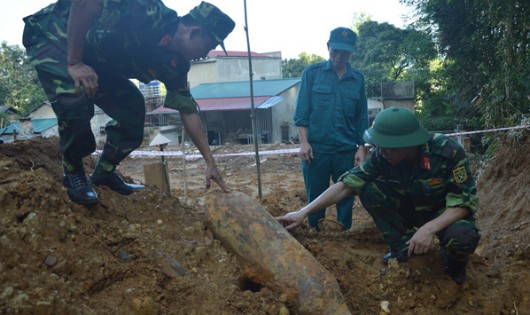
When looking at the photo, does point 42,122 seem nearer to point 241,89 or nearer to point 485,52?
point 241,89

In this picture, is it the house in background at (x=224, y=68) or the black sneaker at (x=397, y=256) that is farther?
the house in background at (x=224, y=68)

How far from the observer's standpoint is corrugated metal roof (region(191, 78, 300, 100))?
2173cm

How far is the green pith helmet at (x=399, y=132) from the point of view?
2406mm

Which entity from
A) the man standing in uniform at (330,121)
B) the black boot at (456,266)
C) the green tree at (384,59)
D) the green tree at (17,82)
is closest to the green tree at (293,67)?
the green tree at (384,59)

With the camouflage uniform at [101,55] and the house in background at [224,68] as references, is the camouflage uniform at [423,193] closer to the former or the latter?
the camouflage uniform at [101,55]

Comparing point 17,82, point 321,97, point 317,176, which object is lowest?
point 317,176

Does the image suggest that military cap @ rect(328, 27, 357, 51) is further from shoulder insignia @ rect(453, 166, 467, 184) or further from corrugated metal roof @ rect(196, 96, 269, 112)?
corrugated metal roof @ rect(196, 96, 269, 112)

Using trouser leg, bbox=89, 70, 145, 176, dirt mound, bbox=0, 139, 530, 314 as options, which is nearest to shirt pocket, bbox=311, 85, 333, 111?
dirt mound, bbox=0, 139, 530, 314

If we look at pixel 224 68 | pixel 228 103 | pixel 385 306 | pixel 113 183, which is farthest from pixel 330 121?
pixel 224 68

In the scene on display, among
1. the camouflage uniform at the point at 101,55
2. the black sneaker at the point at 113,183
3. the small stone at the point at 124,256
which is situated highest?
the camouflage uniform at the point at 101,55

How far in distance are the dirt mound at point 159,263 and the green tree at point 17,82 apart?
26933mm

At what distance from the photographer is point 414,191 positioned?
2.69m

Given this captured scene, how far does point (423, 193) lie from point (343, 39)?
1.53m

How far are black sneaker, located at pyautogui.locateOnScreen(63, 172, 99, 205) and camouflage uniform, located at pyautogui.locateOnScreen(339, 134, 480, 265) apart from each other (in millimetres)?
1588
